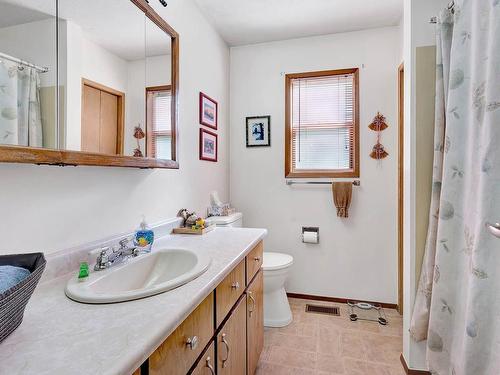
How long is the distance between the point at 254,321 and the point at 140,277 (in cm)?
71

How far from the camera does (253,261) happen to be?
153 cm

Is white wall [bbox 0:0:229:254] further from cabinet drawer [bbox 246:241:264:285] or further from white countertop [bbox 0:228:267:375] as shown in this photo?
cabinet drawer [bbox 246:241:264:285]

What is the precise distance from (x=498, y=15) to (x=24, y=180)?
1776 mm

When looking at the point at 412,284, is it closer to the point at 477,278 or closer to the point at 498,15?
the point at 477,278

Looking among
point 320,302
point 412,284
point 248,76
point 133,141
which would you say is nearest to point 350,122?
point 248,76

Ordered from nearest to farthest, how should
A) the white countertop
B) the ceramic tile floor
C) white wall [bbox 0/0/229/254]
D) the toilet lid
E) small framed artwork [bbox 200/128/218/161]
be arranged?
1. the white countertop
2. white wall [bbox 0/0/229/254]
3. the ceramic tile floor
4. the toilet lid
5. small framed artwork [bbox 200/128/218/161]

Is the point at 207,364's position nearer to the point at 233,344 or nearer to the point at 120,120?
the point at 233,344

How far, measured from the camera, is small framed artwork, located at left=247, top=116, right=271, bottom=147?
8.85 ft

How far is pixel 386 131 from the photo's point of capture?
2412 mm

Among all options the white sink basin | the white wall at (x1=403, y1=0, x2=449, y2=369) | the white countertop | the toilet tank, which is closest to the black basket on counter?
the white countertop

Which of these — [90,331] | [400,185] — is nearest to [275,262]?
[400,185]

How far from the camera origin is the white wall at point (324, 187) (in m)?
2.43

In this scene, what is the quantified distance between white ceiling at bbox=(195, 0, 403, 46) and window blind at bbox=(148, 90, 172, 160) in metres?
1.02

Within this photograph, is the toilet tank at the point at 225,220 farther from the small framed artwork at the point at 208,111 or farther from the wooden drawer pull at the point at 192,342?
the wooden drawer pull at the point at 192,342
